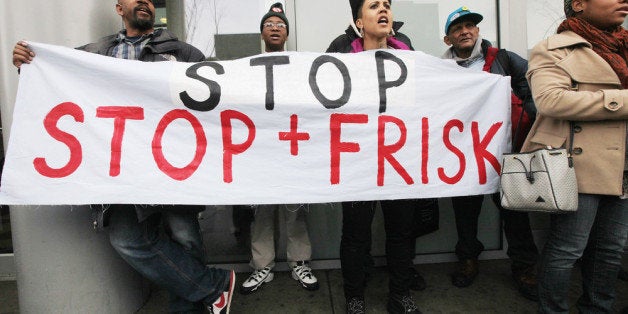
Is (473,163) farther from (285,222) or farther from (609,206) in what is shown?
(285,222)

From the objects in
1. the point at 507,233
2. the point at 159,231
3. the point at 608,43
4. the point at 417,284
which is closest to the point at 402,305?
the point at 417,284

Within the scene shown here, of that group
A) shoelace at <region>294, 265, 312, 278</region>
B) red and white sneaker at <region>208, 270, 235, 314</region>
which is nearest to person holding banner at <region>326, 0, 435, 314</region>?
shoelace at <region>294, 265, 312, 278</region>

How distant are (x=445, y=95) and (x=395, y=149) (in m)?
0.46

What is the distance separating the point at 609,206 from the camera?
2.04 meters

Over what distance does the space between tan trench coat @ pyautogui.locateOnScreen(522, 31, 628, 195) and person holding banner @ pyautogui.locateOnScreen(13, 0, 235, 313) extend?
193 cm

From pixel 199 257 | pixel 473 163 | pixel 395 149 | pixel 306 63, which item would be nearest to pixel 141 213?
pixel 199 257

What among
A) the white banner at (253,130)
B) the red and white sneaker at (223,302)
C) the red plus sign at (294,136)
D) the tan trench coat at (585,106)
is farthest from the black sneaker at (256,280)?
the tan trench coat at (585,106)

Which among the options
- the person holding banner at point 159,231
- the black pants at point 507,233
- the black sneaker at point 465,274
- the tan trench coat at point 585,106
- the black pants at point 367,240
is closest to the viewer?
the tan trench coat at point 585,106

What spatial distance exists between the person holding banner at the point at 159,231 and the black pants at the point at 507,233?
1710 millimetres

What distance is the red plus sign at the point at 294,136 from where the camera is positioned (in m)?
2.28

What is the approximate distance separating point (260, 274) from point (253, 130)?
4.17 ft

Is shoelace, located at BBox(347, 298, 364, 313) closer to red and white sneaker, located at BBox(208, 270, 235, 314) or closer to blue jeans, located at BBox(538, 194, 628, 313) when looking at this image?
red and white sneaker, located at BBox(208, 270, 235, 314)

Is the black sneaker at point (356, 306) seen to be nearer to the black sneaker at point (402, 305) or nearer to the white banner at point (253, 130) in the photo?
the black sneaker at point (402, 305)

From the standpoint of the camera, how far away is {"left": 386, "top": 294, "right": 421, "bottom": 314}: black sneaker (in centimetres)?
247
